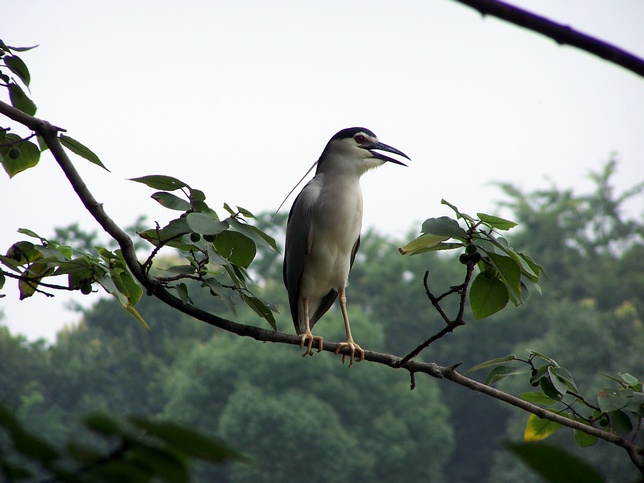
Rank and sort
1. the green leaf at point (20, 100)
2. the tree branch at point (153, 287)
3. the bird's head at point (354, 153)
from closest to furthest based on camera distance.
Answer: the tree branch at point (153, 287) < the green leaf at point (20, 100) < the bird's head at point (354, 153)

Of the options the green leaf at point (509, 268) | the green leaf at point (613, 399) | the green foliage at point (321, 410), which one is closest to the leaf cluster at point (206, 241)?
the green leaf at point (509, 268)

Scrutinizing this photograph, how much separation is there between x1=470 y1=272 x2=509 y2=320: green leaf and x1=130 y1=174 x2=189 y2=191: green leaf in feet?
2.75

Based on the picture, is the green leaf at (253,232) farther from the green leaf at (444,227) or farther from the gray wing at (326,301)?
the gray wing at (326,301)

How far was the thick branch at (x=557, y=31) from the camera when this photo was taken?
0.77 m

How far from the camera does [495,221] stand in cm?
211

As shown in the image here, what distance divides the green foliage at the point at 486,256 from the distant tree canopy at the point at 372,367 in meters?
29.8

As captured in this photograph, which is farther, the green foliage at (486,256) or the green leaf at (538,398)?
the green leaf at (538,398)

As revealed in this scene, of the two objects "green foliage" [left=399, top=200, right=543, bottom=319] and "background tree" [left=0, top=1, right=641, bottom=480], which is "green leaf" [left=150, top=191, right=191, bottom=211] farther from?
"green foliage" [left=399, top=200, right=543, bottom=319]

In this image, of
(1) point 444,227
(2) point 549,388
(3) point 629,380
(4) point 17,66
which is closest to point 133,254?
(4) point 17,66

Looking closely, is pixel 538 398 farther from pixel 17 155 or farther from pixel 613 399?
pixel 17 155

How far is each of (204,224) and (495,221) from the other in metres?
0.77

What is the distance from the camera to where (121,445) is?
66cm

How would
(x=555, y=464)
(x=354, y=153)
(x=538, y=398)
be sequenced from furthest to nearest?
(x=354, y=153) → (x=538, y=398) → (x=555, y=464)

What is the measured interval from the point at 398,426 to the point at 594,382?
9679mm
